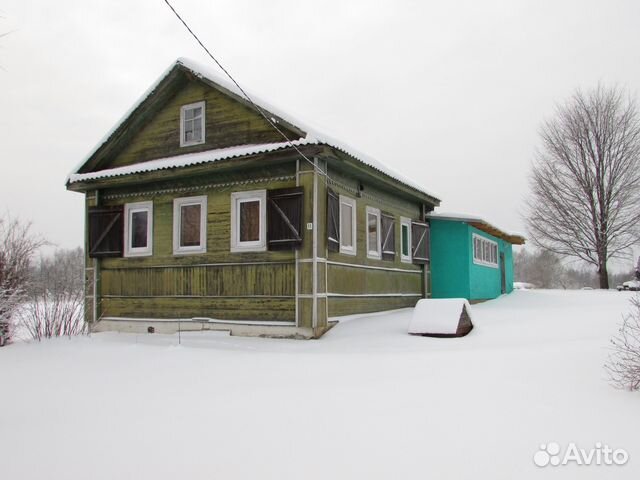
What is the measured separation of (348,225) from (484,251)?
8.23 metres

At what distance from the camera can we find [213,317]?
11648 millimetres

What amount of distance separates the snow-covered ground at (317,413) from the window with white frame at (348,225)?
3.59 metres

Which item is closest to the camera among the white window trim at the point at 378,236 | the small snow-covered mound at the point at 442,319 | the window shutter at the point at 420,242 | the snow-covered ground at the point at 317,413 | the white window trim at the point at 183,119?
the snow-covered ground at the point at 317,413

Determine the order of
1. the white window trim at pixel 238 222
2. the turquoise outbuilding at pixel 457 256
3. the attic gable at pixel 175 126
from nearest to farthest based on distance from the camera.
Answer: the white window trim at pixel 238 222, the attic gable at pixel 175 126, the turquoise outbuilding at pixel 457 256

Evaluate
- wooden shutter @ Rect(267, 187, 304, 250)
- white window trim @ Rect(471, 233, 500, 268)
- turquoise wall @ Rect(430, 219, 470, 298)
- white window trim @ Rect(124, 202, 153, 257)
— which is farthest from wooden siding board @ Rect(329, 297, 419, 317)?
white window trim @ Rect(124, 202, 153, 257)

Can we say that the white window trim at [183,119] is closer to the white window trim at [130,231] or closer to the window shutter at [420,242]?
the white window trim at [130,231]

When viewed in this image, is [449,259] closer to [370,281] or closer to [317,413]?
[370,281]

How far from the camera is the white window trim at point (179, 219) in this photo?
11.8 meters

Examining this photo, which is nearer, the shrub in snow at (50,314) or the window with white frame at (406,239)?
the shrub in snow at (50,314)

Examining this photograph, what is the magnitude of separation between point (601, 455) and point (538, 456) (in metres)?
0.45

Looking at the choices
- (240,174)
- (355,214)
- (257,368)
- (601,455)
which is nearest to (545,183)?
(355,214)

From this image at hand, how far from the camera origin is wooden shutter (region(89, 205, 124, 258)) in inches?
508

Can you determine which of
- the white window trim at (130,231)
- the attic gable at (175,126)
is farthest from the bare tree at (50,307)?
the attic gable at (175,126)

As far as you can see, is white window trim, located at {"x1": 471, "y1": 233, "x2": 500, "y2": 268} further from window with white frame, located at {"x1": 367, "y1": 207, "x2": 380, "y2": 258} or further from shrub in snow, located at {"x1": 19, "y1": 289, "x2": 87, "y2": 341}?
shrub in snow, located at {"x1": 19, "y1": 289, "x2": 87, "y2": 341}
